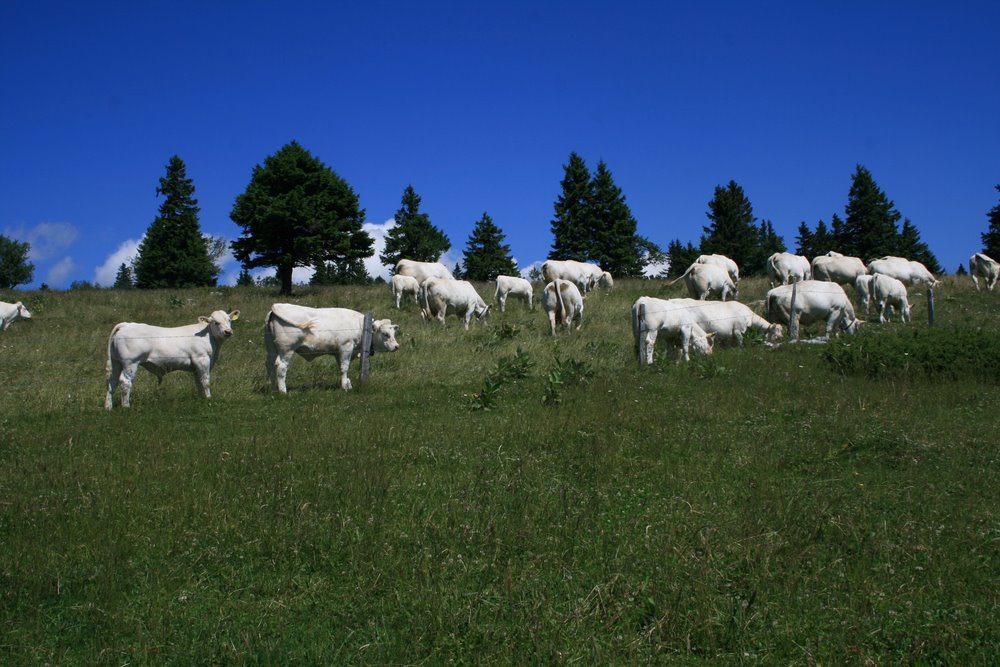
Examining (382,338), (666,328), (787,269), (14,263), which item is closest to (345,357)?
(382,338)

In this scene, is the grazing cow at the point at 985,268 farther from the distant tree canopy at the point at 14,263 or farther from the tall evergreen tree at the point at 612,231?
the distant tree canopy at the point at 14,263

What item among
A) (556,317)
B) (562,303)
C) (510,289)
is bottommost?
(556,317)

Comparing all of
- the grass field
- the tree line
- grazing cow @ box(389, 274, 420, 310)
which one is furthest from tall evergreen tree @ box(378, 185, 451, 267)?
the grass field

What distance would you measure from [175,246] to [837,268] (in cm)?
5451

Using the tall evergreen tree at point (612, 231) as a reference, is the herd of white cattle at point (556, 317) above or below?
below

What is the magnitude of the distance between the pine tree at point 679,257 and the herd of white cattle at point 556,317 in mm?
36946

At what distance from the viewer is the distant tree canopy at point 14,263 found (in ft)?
330

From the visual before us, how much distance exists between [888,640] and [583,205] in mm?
62332

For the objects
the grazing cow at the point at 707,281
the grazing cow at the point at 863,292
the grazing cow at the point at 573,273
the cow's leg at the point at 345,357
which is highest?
the grazing cow at the point at 573,273

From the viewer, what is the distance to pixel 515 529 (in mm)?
6715

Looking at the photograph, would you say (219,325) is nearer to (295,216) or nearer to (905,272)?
(295,216)

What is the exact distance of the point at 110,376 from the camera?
572 inches

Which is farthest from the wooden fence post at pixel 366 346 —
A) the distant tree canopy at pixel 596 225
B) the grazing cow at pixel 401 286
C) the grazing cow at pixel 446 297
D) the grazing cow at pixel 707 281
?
the distant tree canopy at pixel 596 225

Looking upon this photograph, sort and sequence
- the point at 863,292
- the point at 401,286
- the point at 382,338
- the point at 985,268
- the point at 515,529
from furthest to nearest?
1. the point at 985,268
2. the point at 401,286
3. the point at 863,292
4. the point at 382,338
5. the point at 515,529
